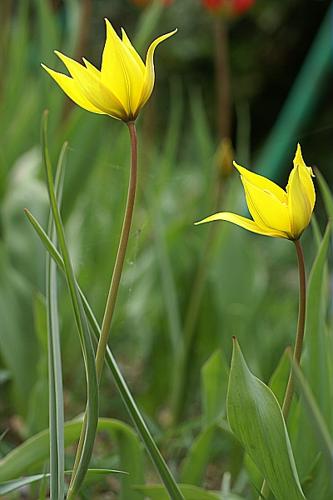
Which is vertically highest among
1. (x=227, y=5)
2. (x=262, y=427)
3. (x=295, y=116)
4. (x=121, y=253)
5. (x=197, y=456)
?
(x=227, y=5)

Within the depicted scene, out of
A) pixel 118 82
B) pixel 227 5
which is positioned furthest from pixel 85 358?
pixel 227 5

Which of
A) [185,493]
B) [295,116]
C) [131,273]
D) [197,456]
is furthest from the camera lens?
[295,116]

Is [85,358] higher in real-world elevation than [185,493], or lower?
higher

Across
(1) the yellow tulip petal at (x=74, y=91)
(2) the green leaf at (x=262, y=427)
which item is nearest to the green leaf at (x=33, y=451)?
(2) the green leaf at (x=262, y=427)

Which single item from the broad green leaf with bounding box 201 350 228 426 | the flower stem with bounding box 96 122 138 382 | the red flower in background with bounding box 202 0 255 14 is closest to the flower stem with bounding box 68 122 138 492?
the flower stem with bounding box 96 122 138 382

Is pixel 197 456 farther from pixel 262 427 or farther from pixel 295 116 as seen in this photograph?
pixel 295 116

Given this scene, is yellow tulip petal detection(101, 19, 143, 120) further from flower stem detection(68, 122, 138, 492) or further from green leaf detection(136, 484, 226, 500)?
green leaf detection(136, 484, 226, 500)
